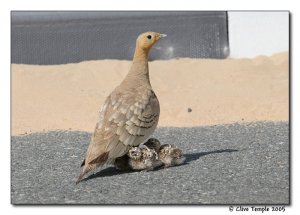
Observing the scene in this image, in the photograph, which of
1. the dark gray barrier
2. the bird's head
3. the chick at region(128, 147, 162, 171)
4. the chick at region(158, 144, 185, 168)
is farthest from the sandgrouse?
the dark gray barrier

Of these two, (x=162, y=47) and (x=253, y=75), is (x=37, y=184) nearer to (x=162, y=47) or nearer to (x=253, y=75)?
(x=162, y=47)

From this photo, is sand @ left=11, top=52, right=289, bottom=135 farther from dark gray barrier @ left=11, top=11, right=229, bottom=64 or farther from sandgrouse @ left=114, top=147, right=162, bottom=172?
sandgrouse @ left=114, top=147, right=162, bottom=172

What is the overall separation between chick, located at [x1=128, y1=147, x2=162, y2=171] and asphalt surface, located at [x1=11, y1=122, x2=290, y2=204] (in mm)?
85

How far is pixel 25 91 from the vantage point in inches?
418

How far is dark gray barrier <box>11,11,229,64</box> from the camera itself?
9.91 m

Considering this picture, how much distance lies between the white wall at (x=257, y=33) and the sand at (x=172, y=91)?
189 mm

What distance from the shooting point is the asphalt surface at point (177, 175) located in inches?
340

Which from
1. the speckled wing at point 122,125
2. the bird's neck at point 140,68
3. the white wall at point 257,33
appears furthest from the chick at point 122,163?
the white wall at point 257,33

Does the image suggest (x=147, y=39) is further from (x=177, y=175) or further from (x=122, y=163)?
(x=177, y=175)

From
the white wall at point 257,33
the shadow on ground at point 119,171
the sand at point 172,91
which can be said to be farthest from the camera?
the sand at point 172,91

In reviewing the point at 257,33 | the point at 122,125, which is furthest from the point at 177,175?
the point at 257,33

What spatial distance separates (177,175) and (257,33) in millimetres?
2178

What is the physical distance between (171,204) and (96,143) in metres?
0.98

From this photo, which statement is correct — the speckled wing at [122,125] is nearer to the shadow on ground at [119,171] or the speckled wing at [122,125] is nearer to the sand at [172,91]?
the shadow on ground at [119,171]
